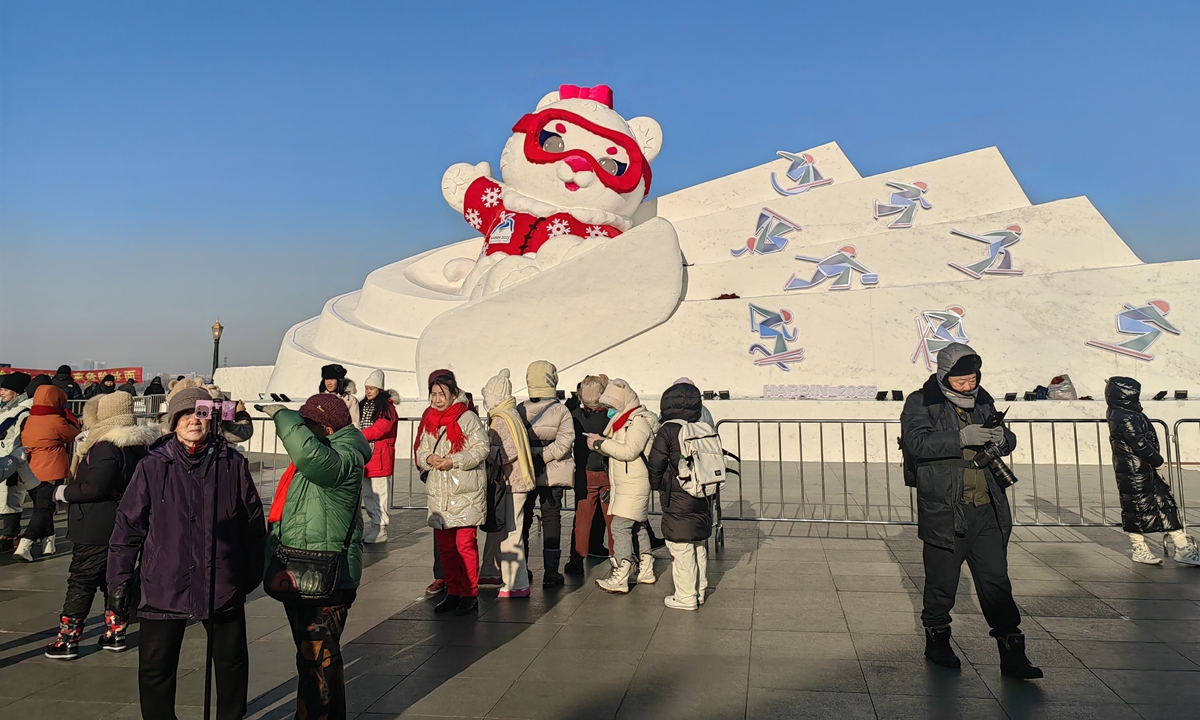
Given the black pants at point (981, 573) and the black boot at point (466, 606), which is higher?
the black pants at point (981, 573)

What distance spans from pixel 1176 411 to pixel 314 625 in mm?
12544

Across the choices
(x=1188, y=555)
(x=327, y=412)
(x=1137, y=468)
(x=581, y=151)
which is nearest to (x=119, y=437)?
(x=327, y=412)

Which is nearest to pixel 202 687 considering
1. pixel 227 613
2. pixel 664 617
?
pixel 227 613

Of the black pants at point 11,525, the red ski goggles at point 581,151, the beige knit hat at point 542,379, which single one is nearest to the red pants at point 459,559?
the beige knit hat at point 542,379

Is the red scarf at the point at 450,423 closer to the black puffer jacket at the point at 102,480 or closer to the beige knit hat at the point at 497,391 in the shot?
the beige knit hat at the point at 497,391

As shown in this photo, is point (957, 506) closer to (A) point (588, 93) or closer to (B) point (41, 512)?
(B) point (41, 512)

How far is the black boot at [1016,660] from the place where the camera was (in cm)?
339

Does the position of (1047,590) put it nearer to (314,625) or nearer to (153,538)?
(314,625)

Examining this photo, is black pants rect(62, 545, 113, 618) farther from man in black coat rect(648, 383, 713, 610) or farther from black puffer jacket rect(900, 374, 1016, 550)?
black puffer jacket rect(900, 374, 1016, 550)

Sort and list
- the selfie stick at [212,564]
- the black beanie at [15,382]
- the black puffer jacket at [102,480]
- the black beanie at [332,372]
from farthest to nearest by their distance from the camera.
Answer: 1. the black beanie at [15,382]
2. the black beanie at [332,372]
3. the black puffer jacket at [102,480]
4. the selfie stick at [212,564]

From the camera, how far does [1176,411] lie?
11078 millimetres

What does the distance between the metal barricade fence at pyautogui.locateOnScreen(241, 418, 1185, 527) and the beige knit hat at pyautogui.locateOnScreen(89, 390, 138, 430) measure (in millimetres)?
3181

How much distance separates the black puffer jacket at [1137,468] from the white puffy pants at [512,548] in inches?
174

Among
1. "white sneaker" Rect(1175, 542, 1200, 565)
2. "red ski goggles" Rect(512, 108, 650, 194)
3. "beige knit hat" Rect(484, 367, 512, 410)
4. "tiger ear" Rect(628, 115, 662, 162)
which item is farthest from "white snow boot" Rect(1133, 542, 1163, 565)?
"tiger ear" Rect(628, 115, 662, 162)
